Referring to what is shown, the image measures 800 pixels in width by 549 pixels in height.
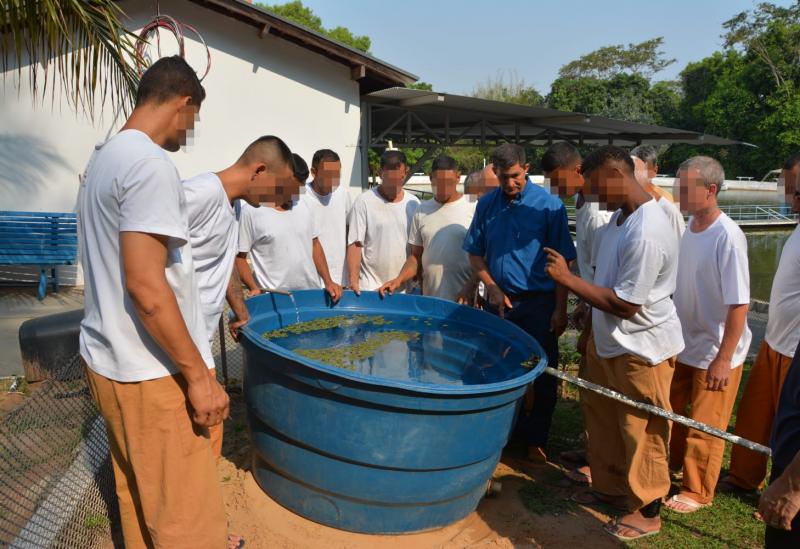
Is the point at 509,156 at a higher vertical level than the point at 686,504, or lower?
higher

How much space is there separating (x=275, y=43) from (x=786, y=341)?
333 inches

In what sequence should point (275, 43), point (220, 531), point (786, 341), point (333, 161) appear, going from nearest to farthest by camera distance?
point (220, 531)
point (786, 341)
point (333, 161)
point (275, 43)

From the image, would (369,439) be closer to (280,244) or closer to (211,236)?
(211,236)

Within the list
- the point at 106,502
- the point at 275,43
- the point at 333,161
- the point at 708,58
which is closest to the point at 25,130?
the point at 275,43

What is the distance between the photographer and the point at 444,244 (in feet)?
15.4

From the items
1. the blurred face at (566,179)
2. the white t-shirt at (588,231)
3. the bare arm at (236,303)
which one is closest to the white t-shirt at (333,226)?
the bare arm at (236,303)

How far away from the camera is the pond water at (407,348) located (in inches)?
141

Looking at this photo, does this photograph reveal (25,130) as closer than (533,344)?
No

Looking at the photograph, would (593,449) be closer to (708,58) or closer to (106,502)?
(106,502)

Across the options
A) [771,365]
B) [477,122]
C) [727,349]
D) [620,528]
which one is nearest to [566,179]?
[727,349]

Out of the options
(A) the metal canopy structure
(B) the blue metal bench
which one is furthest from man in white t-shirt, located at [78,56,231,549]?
(A) the metal canopy structure

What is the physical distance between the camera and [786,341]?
3627 mm

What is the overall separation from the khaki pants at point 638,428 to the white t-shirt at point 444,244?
1.46m

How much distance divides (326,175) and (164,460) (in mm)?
3189
